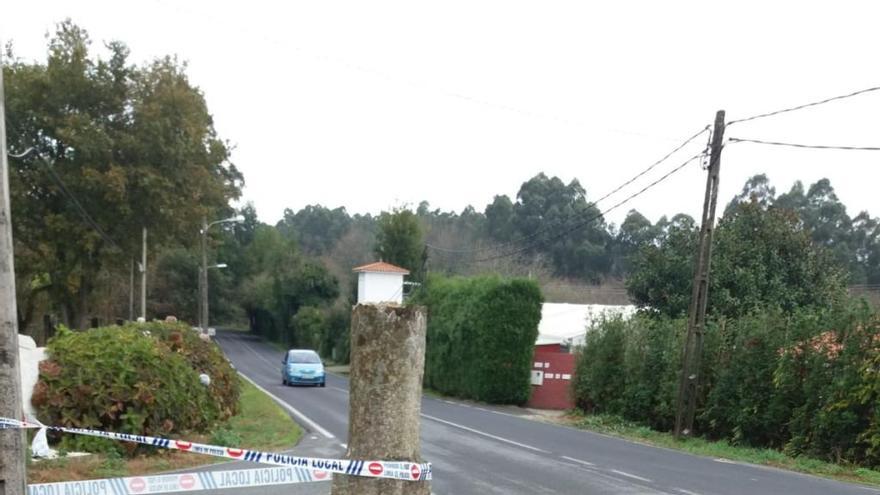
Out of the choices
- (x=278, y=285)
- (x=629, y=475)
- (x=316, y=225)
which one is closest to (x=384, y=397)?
(x=629, y=475)

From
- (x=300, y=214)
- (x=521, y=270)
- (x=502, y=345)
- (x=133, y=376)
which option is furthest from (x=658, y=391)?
(x=300, y=214)

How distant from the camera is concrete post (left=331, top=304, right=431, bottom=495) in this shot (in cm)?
350

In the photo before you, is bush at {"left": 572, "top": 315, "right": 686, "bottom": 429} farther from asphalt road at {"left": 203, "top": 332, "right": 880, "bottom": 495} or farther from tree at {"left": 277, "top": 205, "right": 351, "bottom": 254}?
tree at {"left": 277, "top": 205, "right": 351, "bottom": 254}

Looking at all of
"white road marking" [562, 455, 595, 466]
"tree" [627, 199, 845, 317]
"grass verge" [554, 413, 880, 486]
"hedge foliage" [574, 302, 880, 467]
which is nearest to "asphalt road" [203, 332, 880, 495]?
"white road marking" [562, 455, 595, 466]

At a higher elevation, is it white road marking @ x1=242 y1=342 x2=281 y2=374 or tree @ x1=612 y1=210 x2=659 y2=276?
tree @ x1=612 y1=210 x2=659 y2=276

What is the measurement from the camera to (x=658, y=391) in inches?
961

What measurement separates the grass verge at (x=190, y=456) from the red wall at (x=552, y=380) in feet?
41.2

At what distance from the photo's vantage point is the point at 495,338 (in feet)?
111

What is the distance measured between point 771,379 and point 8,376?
58.9 ft

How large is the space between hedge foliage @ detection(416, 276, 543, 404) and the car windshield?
6130 millimetres

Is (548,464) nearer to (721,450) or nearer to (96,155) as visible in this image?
(721,450)

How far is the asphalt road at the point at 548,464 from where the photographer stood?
12.7m

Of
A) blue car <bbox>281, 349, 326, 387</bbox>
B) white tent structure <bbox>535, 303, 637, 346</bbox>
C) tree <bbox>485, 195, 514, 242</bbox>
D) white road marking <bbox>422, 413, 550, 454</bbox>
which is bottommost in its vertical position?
blue car <bbox>281, 349, 326, 387</bbox>

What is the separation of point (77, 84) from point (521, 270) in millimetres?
38635
